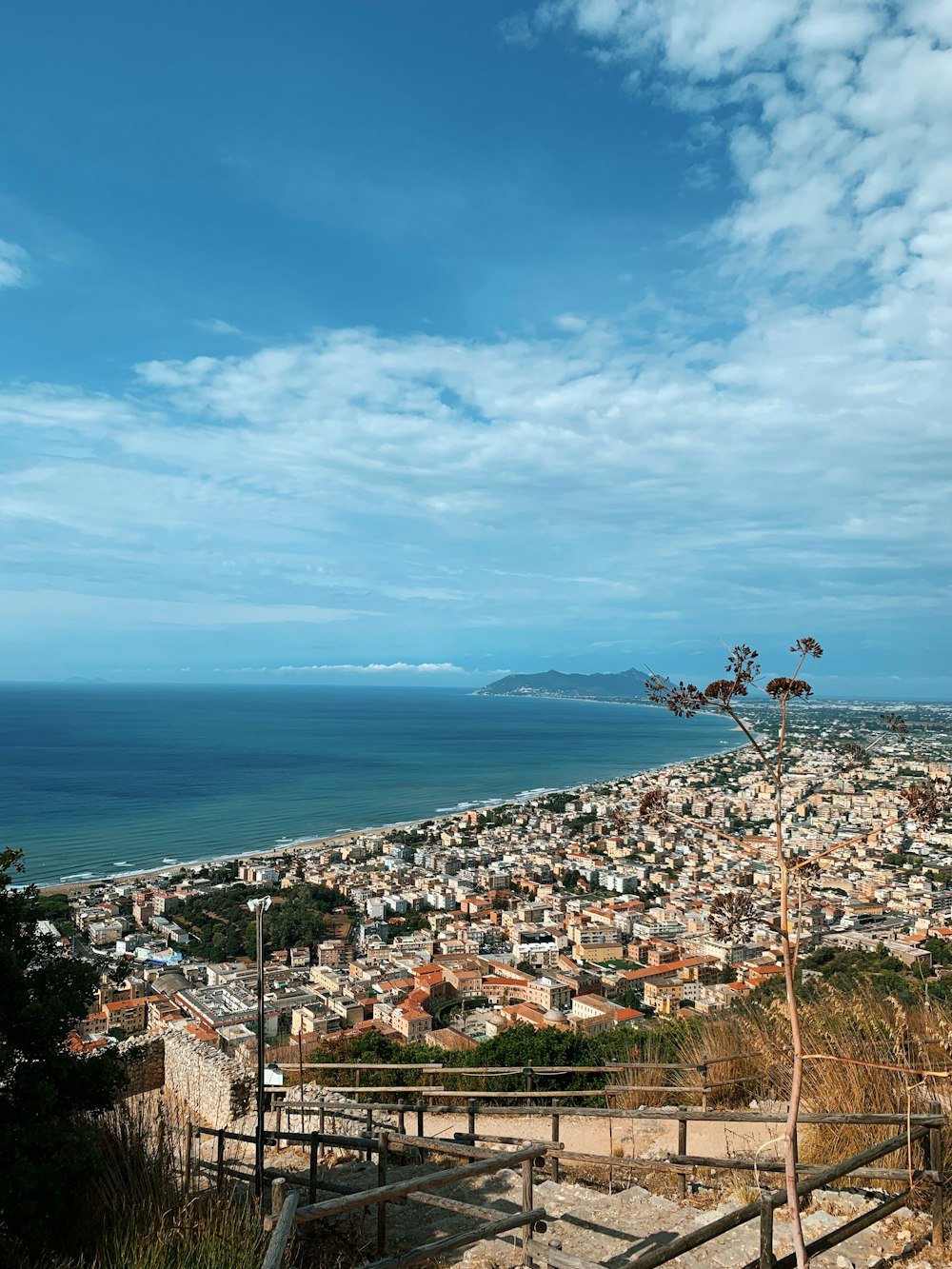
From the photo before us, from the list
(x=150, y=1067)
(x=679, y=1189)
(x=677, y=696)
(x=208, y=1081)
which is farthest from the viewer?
(x=150, y=1067)

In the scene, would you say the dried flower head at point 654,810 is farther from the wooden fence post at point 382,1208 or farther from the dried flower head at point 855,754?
the wooden fence post at point 382,1208

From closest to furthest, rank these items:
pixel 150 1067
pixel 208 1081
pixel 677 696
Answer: pixel 677 696, pixel 208 1081, pixel 150 1067

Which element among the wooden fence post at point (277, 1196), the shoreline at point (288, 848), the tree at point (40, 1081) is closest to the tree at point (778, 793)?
the wooden fence post at point (277, 1196)

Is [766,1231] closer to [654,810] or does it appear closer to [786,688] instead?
[654,810]

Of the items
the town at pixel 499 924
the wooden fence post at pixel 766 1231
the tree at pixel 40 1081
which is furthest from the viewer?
the town at pixel 499 924

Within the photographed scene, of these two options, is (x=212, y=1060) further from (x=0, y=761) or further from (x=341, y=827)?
(x=0, y=761)

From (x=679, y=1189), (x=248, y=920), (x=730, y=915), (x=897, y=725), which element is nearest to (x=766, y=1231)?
(x=730, y=915)
